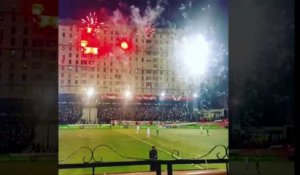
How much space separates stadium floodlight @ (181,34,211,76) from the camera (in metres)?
4.62

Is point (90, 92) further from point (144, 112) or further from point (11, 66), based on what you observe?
point (11, 66)

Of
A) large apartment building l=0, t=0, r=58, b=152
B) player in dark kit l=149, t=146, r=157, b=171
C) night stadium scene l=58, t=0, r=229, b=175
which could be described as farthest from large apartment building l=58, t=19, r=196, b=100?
player in dark kit l=149, t=146, r=157, b=171

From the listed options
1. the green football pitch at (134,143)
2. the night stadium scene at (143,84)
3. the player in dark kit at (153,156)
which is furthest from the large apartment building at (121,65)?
the player in dark kit at (153,156)

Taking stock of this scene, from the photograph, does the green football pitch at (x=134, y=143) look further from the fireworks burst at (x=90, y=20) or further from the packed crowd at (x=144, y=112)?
the fireworks burst at (x=90, y=20)

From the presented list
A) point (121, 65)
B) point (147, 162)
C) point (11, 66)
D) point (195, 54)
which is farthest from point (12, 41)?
point (195, 54)

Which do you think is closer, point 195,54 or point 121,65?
point 121,65

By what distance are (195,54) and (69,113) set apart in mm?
1483

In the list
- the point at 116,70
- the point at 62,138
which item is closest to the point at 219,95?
the point at 116,70

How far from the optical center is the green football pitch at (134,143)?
4.15 meters

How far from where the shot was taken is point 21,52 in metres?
4.17

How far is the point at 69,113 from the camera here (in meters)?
4.20

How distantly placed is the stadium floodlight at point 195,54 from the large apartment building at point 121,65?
142 millimetres

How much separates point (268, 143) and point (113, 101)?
A: 74.7 inches

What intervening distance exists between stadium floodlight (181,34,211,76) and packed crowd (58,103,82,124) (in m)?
1.24
